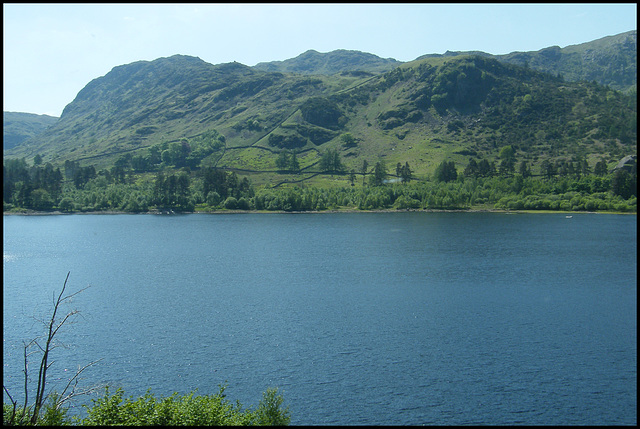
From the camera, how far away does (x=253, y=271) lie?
103500mm

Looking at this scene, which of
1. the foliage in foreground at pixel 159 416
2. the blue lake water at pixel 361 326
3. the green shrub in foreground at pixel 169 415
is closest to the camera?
the foliage in foreground at pixel 159 416

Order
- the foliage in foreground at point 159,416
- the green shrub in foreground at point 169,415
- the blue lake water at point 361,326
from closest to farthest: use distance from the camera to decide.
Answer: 1. the foliage in foreground at point 159,416
2. the green shrub in foreground at point 169,415
3. the blue lake water at point 361,326

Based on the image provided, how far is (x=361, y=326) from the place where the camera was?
214ft

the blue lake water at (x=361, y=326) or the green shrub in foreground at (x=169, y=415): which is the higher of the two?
the green shrub in foreground at (x=169, y=415)

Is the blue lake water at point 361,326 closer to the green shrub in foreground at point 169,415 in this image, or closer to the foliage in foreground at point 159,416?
the green shrub in foreground at point 169,415

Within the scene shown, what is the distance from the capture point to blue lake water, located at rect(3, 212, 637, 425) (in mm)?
45656

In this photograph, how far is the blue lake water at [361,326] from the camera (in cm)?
4566

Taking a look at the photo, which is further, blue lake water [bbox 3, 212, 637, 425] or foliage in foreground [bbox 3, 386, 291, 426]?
blue lake water [bbox 3, 212, 637, 425]

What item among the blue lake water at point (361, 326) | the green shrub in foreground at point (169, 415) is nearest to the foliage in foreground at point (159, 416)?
the green shrub in foreground at point (169, 415)

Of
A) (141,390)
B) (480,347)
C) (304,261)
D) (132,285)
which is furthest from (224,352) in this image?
(304,261)

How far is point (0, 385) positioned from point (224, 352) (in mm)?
31546

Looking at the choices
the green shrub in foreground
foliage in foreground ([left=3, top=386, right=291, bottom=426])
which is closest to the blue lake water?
the green shrub in foreground

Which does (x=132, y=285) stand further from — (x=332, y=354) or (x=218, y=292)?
(x=332, y=354)

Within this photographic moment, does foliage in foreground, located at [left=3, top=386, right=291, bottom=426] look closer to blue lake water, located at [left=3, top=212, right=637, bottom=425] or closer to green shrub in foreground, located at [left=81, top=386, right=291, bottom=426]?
green shrub in foreground, located at [left=81, top=386, right=291, bottom=426]
